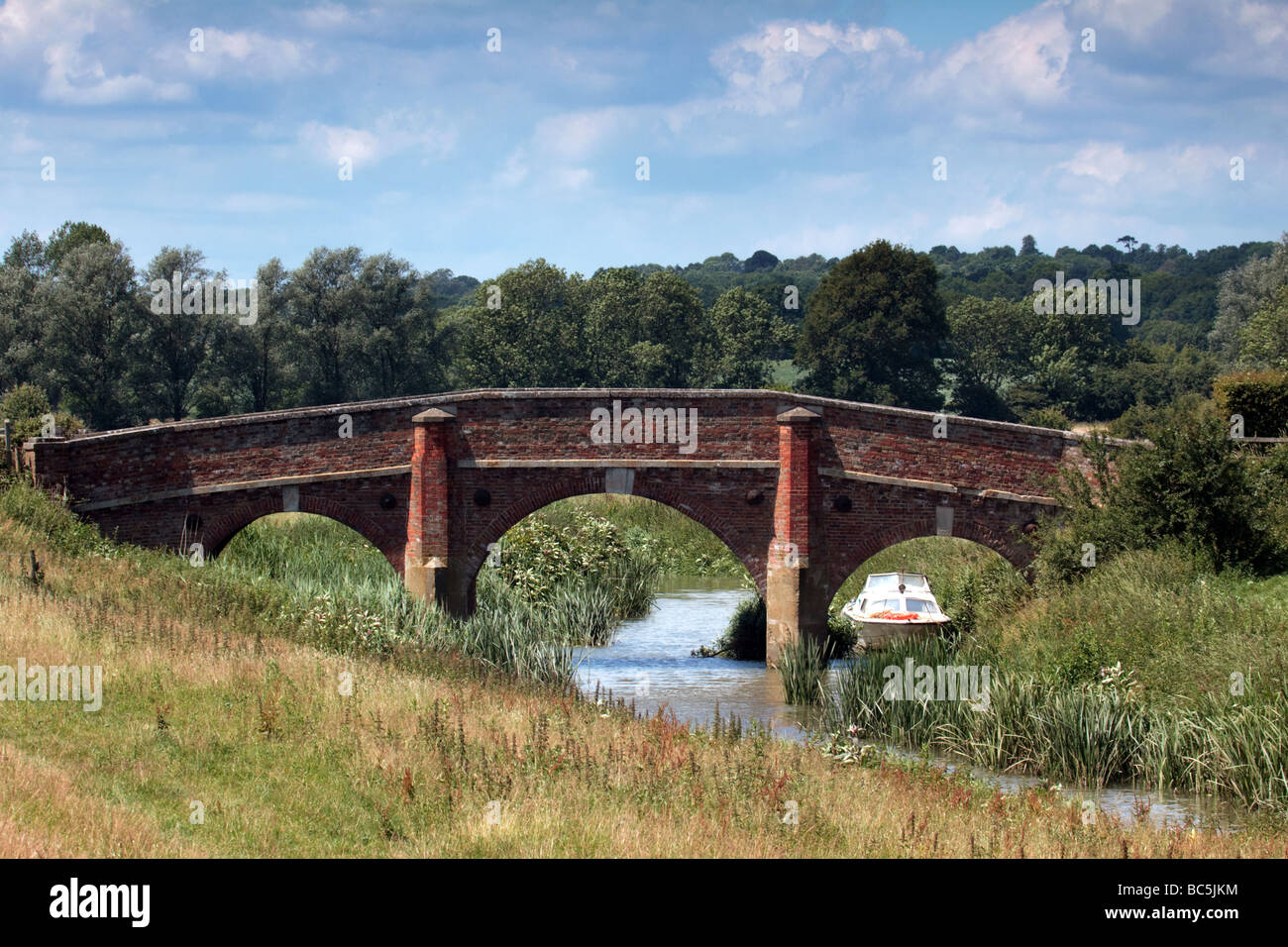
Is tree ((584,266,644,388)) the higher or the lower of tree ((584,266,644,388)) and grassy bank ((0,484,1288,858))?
the higher

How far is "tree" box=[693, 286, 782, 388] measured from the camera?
63.9m

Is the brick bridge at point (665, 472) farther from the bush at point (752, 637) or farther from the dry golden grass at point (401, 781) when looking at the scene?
the dry golden grass at point (401, 781)

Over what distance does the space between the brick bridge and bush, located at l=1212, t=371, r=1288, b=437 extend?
5217mm

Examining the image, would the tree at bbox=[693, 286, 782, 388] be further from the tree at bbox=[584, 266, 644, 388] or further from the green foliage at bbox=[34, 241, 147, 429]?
the green foliage at bbox=[34, 241, 147, 429]

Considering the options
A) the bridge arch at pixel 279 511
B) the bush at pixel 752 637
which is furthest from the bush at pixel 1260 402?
the bridge arch at pixel 279 511

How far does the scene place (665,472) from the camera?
952 inches

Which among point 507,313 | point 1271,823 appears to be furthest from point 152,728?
point 507,313

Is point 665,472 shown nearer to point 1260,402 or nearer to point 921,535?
point 921,535

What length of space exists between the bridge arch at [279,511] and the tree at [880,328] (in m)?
38.1

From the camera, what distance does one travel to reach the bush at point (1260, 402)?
2639cm

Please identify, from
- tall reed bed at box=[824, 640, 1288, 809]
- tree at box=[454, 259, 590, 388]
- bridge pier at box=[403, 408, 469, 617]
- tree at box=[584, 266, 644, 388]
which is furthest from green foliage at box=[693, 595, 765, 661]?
tree at box=[584, 266, 644, 388]
